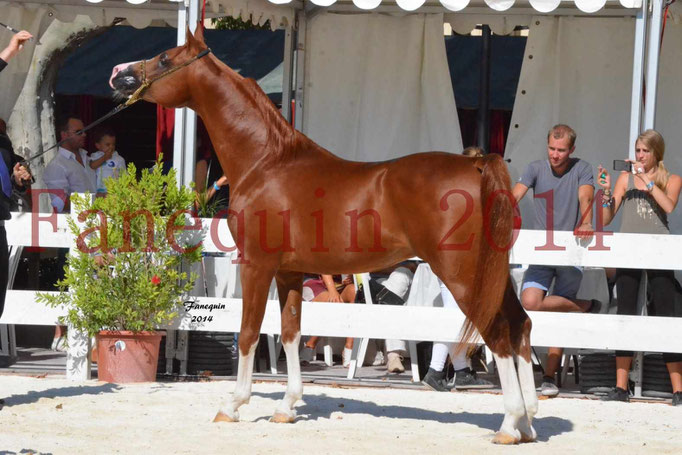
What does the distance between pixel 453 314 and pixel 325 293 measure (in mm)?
1341

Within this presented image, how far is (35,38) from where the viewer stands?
33.2 ft

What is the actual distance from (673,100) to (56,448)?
262 inches

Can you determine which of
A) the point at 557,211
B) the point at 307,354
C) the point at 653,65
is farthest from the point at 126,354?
the point at 653,65

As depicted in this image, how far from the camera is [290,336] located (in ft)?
20.2

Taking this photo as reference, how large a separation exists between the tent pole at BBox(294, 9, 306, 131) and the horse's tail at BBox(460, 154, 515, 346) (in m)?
4.57

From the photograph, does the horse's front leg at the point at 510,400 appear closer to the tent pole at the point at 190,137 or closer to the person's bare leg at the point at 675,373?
the person's bare leg at the point at 675,373

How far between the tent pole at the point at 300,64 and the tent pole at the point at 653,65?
3.63 m

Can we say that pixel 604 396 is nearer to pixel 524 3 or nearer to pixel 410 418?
pixel 410 418

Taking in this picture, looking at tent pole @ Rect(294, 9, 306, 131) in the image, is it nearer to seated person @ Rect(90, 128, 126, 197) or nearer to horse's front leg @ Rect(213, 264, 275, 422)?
seated person @ Rect(90, 128, 126, 197)

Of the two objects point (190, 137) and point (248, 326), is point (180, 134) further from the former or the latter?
point (248, 326)

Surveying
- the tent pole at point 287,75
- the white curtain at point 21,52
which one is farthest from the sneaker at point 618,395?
the white curtain at point 21,52

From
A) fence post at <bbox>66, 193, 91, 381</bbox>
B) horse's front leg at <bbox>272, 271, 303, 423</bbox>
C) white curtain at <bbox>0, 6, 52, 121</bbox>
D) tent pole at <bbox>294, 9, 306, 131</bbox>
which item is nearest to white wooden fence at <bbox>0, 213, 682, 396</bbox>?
fence post at <bbox>66, 193, 91, 381</bbox>

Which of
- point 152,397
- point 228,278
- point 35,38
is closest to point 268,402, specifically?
point 152,397

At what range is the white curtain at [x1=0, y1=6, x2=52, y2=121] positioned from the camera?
9.93 meters
